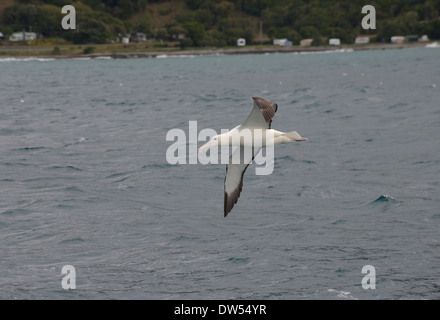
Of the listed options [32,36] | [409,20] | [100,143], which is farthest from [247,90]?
[409,20]

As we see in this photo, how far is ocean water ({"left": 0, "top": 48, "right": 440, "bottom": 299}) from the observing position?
14141mm

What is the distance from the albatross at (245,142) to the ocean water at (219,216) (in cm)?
125

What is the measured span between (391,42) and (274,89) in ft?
458

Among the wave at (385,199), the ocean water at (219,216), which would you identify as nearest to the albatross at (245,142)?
the ocean water at (219,216)

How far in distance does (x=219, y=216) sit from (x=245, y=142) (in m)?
3.53

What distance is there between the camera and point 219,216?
59.2 ft

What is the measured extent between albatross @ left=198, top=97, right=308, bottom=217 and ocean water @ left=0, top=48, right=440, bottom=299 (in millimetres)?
1246

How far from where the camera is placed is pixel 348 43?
194625 millimetres

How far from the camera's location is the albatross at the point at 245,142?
13.3 metres
